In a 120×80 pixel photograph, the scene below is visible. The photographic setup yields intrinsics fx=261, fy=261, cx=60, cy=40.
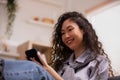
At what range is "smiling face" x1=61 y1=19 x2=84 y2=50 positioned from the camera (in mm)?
1779

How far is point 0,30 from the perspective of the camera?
331 cm

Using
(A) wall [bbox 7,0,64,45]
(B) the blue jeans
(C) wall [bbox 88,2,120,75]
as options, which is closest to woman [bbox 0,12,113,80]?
(B) the blue jeans

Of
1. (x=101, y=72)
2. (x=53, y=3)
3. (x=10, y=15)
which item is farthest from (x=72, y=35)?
(x=53, y=3)

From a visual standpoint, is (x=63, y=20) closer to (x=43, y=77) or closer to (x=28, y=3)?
(x=43, y=77)

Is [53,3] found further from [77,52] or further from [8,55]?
[77,52]

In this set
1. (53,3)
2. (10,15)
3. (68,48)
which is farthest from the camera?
(53,3)

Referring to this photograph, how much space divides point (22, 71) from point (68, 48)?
121 cm

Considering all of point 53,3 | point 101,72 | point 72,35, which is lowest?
point 101,72

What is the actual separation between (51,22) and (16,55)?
2.23ft

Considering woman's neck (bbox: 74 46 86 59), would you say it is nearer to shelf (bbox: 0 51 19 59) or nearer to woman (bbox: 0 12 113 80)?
woman (bbox: 0 12 113 80)

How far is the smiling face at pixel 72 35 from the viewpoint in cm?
178

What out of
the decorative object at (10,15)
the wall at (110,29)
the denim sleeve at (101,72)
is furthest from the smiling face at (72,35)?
the decorative object at (10,15)

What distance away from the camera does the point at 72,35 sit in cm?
178

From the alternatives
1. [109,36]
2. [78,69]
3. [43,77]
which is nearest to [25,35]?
[109,36]
